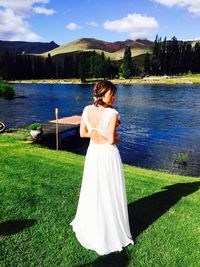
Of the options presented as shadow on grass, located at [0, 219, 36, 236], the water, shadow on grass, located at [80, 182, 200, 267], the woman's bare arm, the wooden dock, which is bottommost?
the water

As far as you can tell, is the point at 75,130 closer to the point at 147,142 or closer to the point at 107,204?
the point at 147,142

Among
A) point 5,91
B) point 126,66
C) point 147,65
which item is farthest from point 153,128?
point 147,65

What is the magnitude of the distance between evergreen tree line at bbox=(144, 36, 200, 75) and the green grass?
174 meters

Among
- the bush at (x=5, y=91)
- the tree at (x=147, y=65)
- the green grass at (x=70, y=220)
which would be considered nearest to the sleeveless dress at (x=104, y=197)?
the green grass at (x=70, y=220)

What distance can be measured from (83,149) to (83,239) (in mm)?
28351

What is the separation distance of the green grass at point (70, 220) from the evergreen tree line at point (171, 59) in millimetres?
173928

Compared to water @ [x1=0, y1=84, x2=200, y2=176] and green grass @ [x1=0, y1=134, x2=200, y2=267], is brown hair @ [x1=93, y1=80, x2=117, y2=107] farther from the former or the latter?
water @ [x1=0, y1=84, x2=200, y2=176]

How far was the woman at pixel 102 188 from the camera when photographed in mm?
7812

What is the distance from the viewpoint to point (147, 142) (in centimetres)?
3984

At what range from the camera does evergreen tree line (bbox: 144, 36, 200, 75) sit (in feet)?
605

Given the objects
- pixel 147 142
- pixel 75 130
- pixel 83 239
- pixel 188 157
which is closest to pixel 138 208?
pixel 83 239

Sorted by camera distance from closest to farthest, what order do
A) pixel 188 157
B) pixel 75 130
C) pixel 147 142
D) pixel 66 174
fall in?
pixel 66 174
pixel 188 157
pixel 147 142
pixel 75 130

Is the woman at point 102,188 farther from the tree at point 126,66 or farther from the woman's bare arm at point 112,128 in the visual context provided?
the tree at point 126,66

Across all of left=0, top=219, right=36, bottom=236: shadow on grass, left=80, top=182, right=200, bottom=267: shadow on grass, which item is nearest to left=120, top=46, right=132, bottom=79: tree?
left=80, top=182, right=200, bottom=267: shadow on grass
